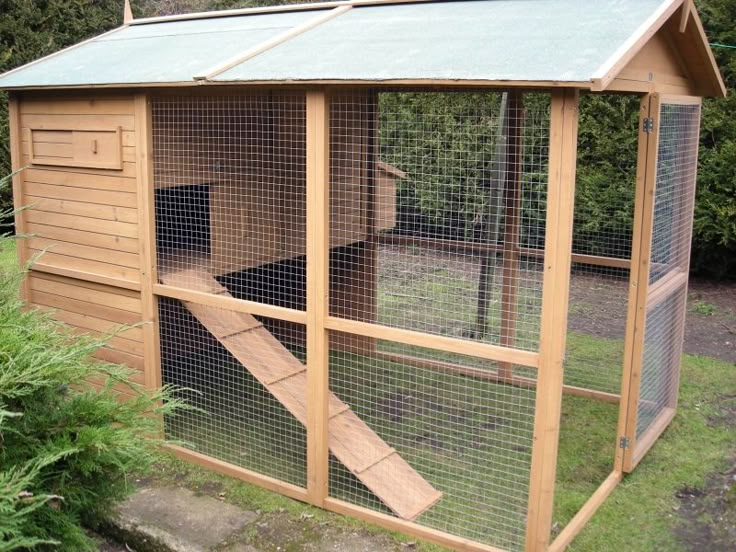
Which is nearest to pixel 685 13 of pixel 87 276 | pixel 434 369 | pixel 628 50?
pixel 628 50

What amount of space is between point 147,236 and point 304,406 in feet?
4.34

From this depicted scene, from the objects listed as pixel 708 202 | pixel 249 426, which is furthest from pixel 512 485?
pixel 708 202

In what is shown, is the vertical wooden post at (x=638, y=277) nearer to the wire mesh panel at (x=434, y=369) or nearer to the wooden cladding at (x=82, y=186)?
the wire mesh panel at (x=434, y=369)

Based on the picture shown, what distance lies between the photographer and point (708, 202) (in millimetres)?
7844

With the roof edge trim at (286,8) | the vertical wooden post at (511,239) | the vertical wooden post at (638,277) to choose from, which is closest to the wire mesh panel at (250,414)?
the vertical wooden post at (511,239)

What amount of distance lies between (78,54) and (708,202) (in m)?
6.09

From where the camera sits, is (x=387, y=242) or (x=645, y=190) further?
(x=387, y=242)

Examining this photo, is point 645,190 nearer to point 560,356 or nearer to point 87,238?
point 560,356

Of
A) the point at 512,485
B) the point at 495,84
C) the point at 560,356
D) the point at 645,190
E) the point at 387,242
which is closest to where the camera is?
the point at 495,84

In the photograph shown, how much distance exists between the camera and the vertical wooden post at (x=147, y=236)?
4281 mm

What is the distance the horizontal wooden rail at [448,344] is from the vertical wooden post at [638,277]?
3.78 ft

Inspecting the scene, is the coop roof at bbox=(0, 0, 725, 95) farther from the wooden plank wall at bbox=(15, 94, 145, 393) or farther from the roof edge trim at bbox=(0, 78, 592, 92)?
the wooden plank wall at bbox=(15, 94, 145, 393)

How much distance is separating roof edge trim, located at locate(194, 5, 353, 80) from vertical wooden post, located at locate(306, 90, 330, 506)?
21.0 inches

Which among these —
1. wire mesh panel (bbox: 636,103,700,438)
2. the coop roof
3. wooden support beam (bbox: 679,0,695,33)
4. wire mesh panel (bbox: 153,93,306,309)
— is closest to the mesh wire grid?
wire mesh panel (bbox: 153,93,306,309)
